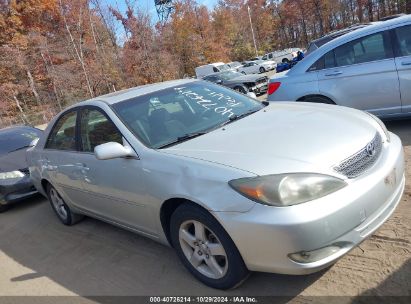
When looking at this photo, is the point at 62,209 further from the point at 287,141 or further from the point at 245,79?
the point at 245,79

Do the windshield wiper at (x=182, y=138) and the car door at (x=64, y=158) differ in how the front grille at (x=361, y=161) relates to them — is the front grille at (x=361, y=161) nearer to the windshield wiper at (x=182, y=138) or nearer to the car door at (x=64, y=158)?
the windshield wiper at (x=182, y=138)

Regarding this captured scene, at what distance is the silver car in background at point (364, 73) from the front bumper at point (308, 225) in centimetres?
325

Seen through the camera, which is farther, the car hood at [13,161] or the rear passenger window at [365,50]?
the car hood at [13,161]

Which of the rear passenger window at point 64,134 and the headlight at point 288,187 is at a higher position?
the rear passenger window at point 64,134

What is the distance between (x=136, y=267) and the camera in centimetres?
379

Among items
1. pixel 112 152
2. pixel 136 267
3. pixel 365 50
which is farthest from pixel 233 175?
pixel 365 50

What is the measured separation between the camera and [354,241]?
8.66 ft

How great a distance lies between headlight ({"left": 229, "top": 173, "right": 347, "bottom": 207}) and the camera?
8.30 feet

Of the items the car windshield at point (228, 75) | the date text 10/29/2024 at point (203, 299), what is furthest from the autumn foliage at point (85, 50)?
the date text 10/29/2024 at point (203, 299)

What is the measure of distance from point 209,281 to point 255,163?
3.40ft

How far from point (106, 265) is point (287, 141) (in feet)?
7.20

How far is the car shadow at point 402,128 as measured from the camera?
18.1ft

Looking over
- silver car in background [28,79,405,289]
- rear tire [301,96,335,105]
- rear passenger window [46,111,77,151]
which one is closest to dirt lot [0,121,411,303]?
silver car in background [28,79,405,289]

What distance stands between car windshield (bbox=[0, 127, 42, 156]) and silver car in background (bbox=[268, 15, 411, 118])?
5.19 m
